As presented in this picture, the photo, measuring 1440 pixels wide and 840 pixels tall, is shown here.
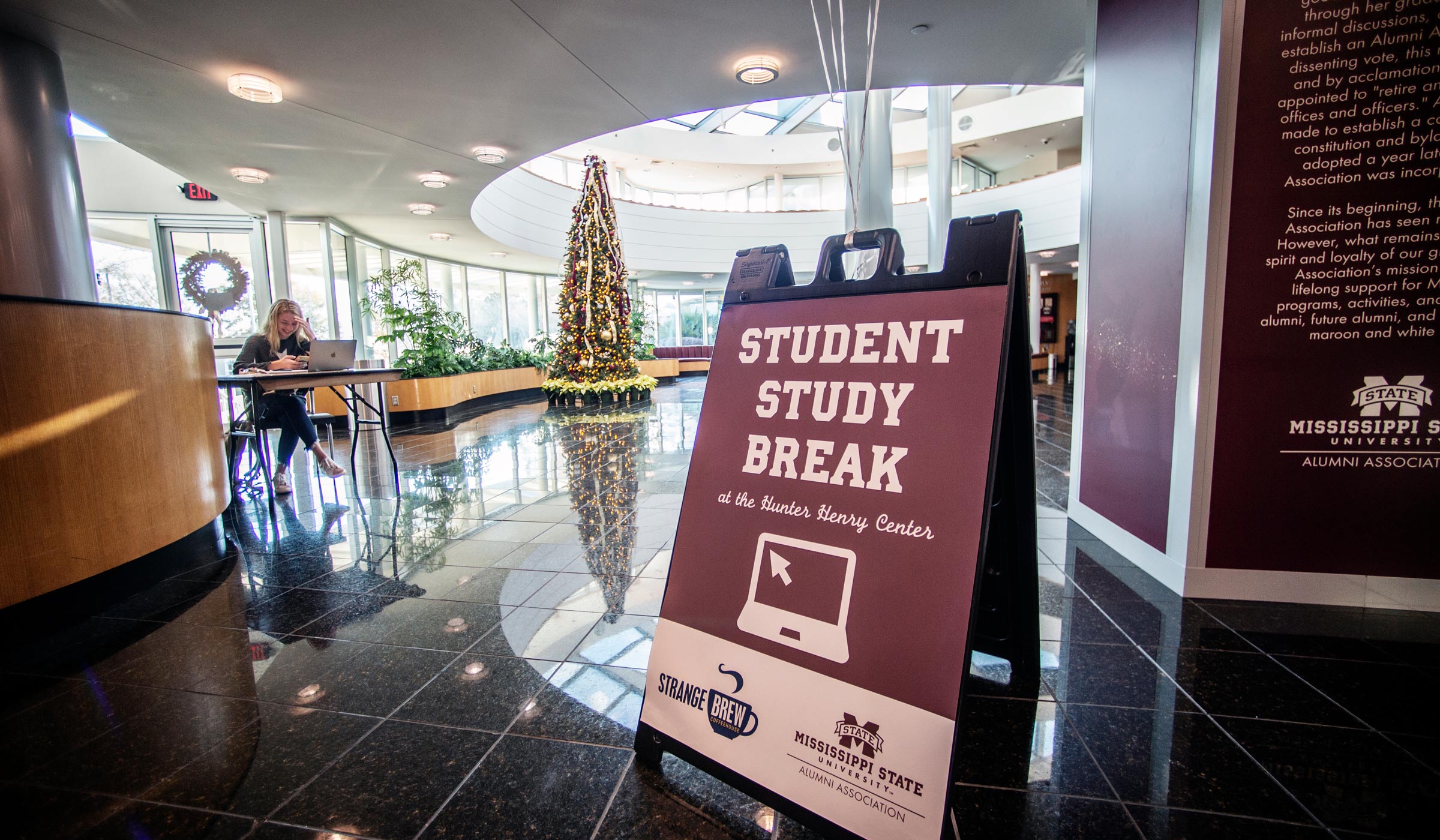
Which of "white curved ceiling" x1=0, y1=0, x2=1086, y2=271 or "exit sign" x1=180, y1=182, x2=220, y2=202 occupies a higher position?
"exit sign" x1=180, y1=182, x2=220, y2=202

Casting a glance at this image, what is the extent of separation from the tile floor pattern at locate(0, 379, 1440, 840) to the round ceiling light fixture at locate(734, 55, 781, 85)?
12.1 ft

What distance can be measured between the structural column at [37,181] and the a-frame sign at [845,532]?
14.3 ft

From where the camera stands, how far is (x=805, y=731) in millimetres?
1017

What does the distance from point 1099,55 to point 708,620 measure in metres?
3.48

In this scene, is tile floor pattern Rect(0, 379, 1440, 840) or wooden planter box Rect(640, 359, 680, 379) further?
wooden planter box Rect(640, 359, 680, 379)

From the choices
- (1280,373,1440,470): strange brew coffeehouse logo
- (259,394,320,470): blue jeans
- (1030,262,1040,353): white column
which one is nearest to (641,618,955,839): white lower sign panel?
(1280,373,1440,470): strange brew coffeehouse logo

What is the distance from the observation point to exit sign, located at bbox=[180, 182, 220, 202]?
313 inches

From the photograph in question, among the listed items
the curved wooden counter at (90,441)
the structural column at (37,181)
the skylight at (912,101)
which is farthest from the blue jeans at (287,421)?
the skylight at (912,101)

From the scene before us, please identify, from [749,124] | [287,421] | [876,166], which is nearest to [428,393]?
[287,421]

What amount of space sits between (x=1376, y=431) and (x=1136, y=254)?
1067 mm

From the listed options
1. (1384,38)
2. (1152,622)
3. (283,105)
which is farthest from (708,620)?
(283,105)

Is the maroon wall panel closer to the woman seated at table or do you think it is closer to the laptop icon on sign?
the laptop icon on sign

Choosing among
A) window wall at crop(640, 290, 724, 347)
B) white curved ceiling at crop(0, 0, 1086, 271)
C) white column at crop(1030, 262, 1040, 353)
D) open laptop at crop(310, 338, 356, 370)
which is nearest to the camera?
white curved ceiling at crop(0, 0, 1086, 271)

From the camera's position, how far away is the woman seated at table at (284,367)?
4.12 metres
